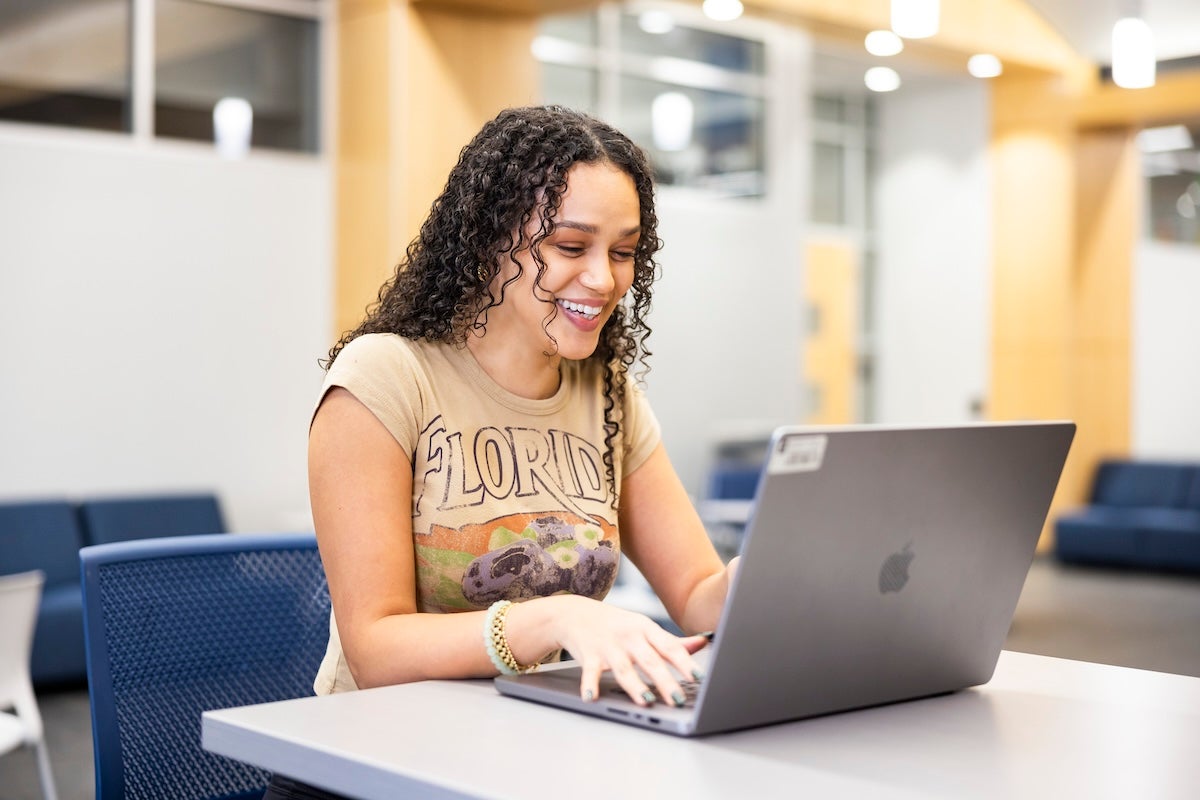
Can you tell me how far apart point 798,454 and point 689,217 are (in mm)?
7317

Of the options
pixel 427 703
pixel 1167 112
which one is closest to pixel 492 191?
pixel 427 703

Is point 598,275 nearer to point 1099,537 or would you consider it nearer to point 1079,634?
point 1079,634

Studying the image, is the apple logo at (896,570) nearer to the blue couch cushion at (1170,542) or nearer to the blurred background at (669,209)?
the blurred background at (669,209)

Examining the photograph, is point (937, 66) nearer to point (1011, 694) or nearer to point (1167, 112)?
point (1167, 112)

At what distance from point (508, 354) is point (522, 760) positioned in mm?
770

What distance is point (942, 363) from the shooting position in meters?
11.4

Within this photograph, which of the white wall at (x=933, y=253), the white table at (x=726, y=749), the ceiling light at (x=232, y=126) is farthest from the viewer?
the white wall at (x=933, y=253)

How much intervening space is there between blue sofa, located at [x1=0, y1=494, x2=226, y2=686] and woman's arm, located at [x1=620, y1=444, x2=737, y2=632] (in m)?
4.23

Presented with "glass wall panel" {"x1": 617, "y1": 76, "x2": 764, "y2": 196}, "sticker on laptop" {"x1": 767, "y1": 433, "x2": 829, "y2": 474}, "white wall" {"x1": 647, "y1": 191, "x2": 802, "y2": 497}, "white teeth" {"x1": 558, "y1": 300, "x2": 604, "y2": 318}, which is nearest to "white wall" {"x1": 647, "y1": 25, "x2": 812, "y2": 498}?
"white wall" {"x1": 647, "y1": 191, "x2": 802, "y2": 497}

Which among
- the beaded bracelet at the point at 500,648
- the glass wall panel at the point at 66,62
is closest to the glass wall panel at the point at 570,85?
the glass wall panel at the point at 66,62

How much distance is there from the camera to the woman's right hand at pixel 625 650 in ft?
4.03

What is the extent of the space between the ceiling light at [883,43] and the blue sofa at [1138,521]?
3.91 metres

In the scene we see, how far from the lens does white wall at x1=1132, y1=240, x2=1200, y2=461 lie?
11547 mm

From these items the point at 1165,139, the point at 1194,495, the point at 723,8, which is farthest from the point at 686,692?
the point at 1165,139
